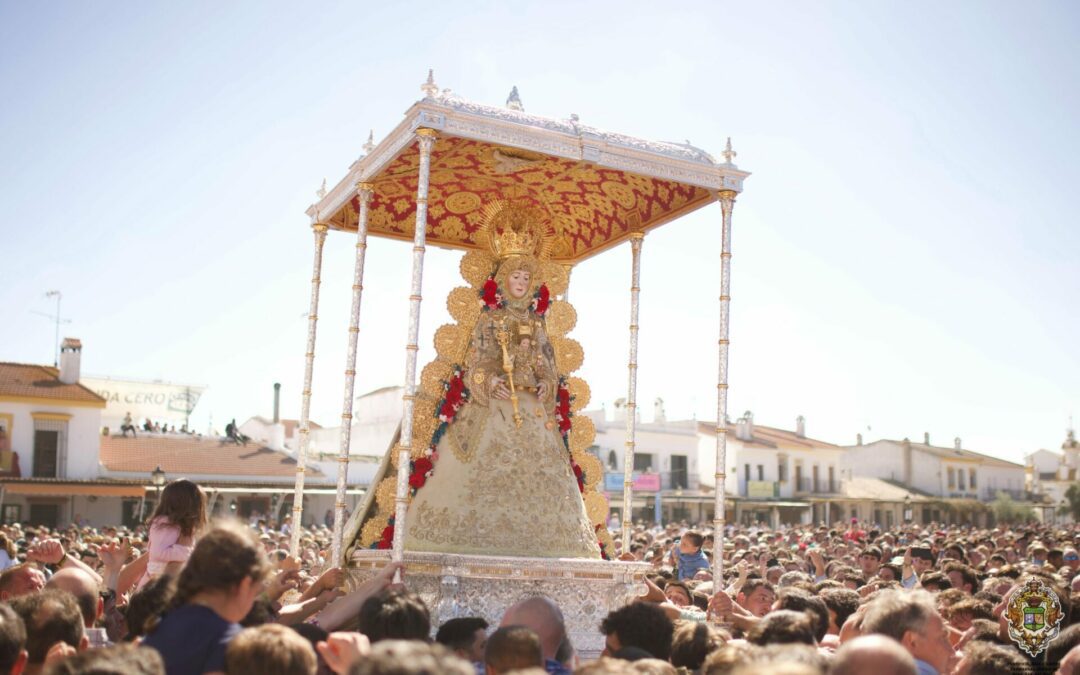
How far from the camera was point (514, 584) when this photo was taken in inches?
291

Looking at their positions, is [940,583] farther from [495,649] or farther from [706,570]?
[495,649]

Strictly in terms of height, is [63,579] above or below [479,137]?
below

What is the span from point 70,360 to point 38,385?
133 cm

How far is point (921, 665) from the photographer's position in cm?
395

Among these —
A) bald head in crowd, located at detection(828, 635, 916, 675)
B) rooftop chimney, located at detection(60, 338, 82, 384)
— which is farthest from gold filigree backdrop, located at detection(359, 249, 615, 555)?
rooftop chimney, located at detection(60, 338, 82, 384)

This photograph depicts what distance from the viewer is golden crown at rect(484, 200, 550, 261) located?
9.36 metres

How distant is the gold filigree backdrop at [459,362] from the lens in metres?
8.59

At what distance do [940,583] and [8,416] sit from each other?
3101cm

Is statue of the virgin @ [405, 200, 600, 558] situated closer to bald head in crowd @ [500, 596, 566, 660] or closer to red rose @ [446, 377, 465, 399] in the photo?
red rose @ [446, 377, 465, 399]

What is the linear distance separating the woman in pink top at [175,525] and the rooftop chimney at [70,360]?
30945 millimetres

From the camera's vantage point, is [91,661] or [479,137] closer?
[91,661]

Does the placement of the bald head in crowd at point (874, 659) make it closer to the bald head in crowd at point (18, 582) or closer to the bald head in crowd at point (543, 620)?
the bald head in crowd at point (543, 620)

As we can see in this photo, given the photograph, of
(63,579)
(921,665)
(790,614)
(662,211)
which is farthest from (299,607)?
(662,211)

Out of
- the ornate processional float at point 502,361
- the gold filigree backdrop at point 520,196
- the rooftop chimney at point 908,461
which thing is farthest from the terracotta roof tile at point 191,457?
the rooftop chimney at point 908,461
